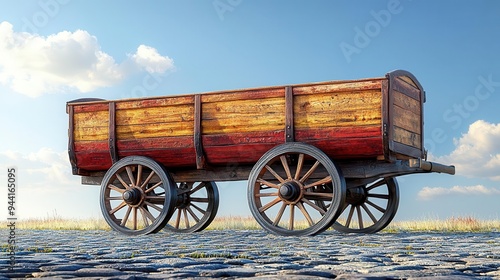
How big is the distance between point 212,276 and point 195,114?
4786mm

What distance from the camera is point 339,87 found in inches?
298

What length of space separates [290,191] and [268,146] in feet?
2.41

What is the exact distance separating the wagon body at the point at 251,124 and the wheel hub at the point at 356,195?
867mm

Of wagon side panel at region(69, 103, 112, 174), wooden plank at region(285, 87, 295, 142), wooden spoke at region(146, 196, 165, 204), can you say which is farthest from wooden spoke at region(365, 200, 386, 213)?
wagon side panel at region(69, 103, 112, 174)

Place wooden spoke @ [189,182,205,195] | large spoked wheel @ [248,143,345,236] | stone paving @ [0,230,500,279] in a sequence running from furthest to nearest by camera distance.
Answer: wooden spoke @ [189,182,205,195]
large spoked wheel @ [248,143,345,236]
stone paving @ [0,230,500,279]

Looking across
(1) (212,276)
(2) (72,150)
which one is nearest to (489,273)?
(1) (212,276)

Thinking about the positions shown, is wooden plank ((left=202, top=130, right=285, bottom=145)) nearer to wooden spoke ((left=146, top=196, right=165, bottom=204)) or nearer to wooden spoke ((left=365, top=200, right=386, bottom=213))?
wooden spoke ((left=146, top=196, right=165, bottom=204))

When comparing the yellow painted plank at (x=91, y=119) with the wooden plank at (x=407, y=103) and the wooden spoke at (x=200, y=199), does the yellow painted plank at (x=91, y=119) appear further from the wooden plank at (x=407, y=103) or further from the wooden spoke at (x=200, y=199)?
the wooden plank at (x=407, y=103)

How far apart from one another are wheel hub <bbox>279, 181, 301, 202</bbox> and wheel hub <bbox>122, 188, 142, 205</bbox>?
2.18 m


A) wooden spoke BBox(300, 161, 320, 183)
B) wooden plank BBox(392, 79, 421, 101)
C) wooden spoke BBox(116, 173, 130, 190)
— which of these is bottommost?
wooden spoke BBox(116, 173, 130, 190)

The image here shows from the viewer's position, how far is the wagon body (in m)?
7.54

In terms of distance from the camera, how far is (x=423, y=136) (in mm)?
8695

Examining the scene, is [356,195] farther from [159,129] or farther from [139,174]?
[139,174]

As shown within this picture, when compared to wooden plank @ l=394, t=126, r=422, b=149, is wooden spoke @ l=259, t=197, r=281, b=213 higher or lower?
lower
